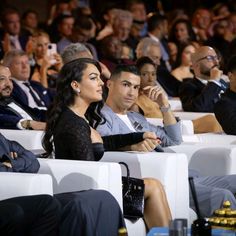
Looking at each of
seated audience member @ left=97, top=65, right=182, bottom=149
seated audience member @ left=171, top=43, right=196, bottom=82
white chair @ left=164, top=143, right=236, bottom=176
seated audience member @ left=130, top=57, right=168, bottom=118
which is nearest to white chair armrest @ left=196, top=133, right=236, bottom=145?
white chair @ left=164, top=143, right=236, bottom=176

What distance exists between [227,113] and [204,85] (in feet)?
5.27

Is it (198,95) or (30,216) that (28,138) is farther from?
(198,95)

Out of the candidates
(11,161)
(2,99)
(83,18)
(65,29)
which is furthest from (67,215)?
(65,29)

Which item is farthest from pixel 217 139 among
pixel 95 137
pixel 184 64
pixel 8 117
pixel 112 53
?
pixel 184 64

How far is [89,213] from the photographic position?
19.4 feet

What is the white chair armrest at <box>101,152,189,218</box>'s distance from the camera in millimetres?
6738

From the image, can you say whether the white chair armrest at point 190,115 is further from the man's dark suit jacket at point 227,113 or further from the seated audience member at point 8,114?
the seated audience member at point 8,114

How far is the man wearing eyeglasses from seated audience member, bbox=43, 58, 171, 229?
2545 mm

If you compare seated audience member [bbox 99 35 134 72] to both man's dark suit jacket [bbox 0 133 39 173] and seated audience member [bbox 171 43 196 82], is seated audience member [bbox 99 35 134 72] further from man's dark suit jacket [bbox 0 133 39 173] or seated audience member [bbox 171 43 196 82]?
man's dark suit jacket [bbox 0 133 39 173]

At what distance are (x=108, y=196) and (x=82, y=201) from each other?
21cm

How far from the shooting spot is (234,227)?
559 centimetres

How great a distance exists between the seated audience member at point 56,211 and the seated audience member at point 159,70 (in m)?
4.60

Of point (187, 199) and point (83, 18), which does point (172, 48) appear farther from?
point (187, 199)

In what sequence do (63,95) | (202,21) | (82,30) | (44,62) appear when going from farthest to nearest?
1. (202,21)
2. (82,30)
3. (44,62)
4. (63,95)
